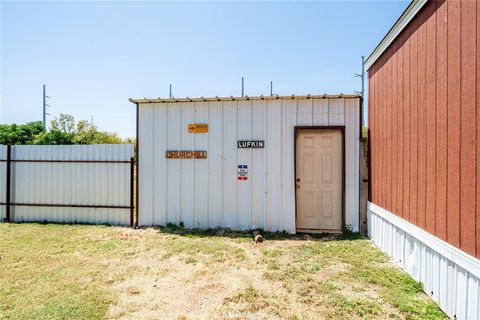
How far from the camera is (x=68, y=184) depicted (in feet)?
22.8

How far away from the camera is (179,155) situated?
6473 mm

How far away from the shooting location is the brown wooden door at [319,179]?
6113 mm

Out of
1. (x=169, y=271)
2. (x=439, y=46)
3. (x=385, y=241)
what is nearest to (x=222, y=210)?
(x=169, y=271)

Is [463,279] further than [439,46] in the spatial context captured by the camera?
No

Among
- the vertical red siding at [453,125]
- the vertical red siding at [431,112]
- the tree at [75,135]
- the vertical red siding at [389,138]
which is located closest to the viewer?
the vertical red siding at [453,125]

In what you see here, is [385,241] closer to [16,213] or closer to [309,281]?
[309,281]

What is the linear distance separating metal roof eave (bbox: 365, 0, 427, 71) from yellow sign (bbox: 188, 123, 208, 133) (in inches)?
153

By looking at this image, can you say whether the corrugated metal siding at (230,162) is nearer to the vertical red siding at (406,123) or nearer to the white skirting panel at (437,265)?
the white skirting panel at (437,265)

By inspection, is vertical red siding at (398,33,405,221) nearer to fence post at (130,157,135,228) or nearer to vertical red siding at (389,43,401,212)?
vertical red siding at (389,43,401,212)

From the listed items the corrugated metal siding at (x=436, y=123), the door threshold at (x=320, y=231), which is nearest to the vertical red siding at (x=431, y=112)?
the corrugated metal siding at (x=436, y=123)

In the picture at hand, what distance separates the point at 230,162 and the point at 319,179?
2094mm

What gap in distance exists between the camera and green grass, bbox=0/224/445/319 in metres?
3.08

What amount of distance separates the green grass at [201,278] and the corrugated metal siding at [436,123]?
109cm

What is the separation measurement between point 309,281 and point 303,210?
8.34 ft
